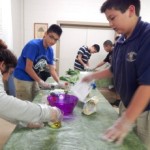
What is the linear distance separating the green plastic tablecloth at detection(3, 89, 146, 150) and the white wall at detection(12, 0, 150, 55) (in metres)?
3.69

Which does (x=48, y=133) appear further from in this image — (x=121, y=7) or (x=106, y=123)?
(x=121, y=7)

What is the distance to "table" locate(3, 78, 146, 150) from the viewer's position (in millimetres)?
1064

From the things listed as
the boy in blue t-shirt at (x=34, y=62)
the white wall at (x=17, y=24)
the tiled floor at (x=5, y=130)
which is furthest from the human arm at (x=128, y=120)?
the white wall at (x=17, y=24)

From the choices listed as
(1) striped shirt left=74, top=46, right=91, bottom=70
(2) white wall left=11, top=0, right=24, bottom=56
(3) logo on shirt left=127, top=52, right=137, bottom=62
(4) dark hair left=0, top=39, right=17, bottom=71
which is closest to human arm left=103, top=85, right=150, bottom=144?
(3) logo on shirt left=127, top=52, right=137, bottom=62

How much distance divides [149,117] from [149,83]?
342 millimetres

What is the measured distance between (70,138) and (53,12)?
4.06 m

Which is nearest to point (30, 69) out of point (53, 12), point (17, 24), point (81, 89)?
point (81, 89)

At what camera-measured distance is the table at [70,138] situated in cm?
106

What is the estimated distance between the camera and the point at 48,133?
1.20 meters

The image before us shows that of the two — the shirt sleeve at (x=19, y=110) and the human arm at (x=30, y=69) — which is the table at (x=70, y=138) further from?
the human arm at (x=30, y=69)

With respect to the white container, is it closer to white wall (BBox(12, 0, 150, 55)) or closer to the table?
the table

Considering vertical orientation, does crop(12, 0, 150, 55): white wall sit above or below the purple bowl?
above

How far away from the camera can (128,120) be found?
3.00ft

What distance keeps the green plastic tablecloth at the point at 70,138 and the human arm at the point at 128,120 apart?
7.8 inches
